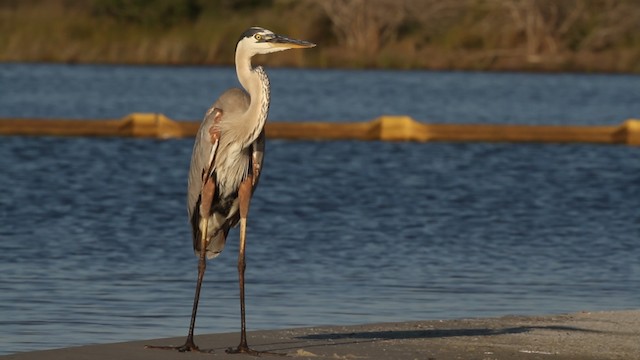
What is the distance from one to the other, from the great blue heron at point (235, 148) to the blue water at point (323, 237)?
1.13 m

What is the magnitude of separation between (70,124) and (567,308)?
1815 centimetres

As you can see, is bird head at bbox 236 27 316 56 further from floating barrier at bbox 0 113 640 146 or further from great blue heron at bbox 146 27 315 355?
floating barrier at bbox 0 113 640 146

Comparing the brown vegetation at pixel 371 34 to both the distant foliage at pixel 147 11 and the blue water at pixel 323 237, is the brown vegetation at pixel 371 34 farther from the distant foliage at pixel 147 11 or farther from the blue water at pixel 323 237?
the blue water at pixel 323 237

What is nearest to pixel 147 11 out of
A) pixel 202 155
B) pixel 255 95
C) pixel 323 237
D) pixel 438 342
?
pixel 323 237

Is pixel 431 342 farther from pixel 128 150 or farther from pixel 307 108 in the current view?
pixel 307 108

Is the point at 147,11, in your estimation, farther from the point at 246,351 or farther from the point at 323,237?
the point at 246,351

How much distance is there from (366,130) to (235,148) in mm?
20045

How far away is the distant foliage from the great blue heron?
181 feet

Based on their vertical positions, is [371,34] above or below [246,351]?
above

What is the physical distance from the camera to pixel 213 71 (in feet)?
212

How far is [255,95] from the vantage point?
33.4ft

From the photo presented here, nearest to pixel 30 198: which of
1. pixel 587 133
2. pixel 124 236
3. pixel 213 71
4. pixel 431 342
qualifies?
pixel 124 236

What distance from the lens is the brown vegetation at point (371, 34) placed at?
6244 cm

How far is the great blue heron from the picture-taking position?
10.2 meters
